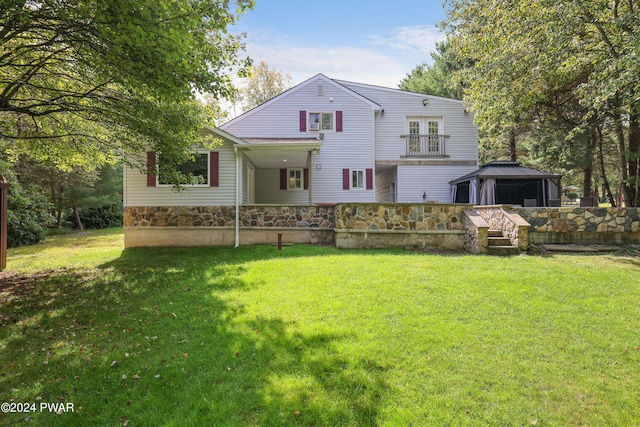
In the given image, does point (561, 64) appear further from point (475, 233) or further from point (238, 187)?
point (238, 187)

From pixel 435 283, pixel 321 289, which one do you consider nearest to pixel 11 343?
pixel 321 289

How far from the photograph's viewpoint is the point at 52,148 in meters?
8.35

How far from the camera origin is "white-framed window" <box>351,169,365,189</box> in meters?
14.5

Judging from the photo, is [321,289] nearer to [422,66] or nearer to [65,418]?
[65,418]

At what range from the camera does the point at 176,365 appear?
3061mm

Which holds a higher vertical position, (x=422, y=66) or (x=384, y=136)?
(x=422, y=66)

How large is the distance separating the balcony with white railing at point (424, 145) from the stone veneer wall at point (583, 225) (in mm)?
7644

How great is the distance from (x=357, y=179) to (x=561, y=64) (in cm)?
841

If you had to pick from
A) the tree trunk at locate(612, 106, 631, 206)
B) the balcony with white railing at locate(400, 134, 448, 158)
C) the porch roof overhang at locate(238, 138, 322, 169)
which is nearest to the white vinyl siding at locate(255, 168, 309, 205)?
the porch roof overhang at locate(238, 138, 322, 169)

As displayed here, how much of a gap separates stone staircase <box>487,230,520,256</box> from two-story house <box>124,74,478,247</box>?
6.77 m

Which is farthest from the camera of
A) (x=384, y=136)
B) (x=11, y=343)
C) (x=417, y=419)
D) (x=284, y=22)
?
(x=384, y=136)

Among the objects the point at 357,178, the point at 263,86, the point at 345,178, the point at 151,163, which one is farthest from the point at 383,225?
the point at 263,86

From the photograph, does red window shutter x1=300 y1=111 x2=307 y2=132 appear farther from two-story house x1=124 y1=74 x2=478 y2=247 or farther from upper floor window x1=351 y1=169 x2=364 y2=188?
upper floor window x1=351 y1=169 x2=364 y2=188

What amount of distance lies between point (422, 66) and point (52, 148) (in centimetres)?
2397
